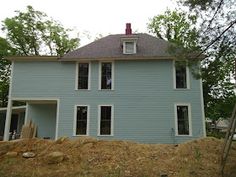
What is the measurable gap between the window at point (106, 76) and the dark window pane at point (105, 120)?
1.38 meters

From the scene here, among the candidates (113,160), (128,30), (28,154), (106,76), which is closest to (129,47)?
(128,30)

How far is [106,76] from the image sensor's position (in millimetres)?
16953

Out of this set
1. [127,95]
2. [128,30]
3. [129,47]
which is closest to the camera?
[127,95]

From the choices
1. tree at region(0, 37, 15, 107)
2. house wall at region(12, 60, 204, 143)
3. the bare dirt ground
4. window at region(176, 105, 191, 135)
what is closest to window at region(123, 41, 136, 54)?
house wall at region(12, 60, 204, 143)

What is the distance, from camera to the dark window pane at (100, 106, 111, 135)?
16005mm

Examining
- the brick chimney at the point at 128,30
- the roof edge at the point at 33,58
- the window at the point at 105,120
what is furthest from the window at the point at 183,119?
the roof edge at the point at 33,58

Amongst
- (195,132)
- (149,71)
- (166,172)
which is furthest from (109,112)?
(166,172)

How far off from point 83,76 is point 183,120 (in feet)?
22.1

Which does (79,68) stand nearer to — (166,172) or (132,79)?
(132,79)

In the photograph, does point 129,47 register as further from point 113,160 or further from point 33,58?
point 113,160

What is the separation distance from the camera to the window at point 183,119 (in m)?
15.7

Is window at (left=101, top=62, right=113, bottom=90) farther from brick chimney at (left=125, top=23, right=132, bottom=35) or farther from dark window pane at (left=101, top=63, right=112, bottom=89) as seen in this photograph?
brick chimney at (left=125, top=23, right=132, bottom=35)

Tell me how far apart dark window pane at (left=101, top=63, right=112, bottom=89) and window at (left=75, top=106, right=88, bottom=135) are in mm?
1852

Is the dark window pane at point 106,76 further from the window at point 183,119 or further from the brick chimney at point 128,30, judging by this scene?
the window at point 183,119
